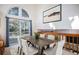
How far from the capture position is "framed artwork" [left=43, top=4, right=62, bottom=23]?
219cm

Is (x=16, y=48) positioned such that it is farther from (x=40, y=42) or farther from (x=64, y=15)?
(x=64, y=15)

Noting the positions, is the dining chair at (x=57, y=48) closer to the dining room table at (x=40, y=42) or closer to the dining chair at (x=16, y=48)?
the dining room table at (x=40, y=42)

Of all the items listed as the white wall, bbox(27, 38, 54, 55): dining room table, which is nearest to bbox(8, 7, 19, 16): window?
the white wall

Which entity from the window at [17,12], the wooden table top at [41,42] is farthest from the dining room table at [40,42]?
the window at [17,12]

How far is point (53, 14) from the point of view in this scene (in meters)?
2.21

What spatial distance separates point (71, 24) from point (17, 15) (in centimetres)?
89

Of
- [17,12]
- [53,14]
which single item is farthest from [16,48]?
[53,14]

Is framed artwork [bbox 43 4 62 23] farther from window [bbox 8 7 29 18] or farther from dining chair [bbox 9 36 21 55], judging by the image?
dining chair [bbox 9 36 21 55]

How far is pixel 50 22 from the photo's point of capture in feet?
7.26

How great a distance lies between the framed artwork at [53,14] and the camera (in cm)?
219

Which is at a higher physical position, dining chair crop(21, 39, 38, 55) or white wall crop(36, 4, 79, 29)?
white wall crop(36, 4, 79, 29)

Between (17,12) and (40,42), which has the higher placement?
(17,12)
